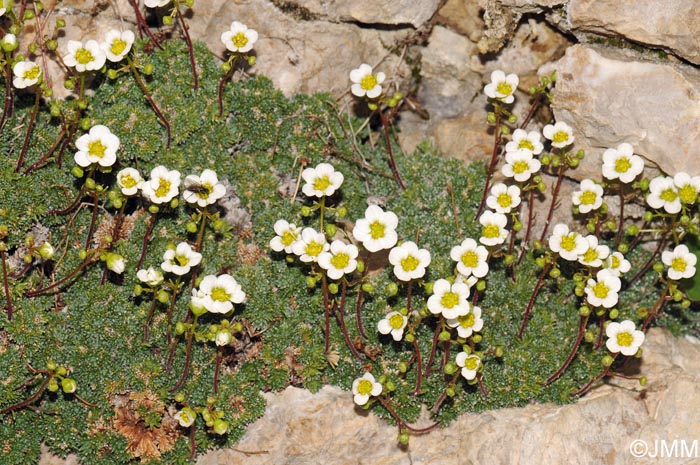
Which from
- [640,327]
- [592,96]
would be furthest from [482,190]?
[640,327]

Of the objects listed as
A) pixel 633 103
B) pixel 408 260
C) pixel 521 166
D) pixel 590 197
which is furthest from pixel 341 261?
pixel 633 103

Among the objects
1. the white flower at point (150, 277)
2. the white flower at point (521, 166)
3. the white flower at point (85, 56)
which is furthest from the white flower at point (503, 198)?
the white flower at point (85, 56)

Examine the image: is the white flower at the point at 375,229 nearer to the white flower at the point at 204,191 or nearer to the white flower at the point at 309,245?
the white flower at the point at 309,245

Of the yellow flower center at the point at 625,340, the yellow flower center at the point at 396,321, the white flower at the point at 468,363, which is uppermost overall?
the yellow flower center at the point at 396,321

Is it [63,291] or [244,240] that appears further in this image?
[244,240]

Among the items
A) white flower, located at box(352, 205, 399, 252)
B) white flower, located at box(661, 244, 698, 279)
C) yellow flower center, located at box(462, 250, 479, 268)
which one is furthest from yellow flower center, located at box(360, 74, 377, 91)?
white flower, located at box(661, 244, 698, 279)

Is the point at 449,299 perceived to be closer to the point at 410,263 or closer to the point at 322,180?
the point at 410,263

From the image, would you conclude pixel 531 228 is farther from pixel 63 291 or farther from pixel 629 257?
pixel 63 291
